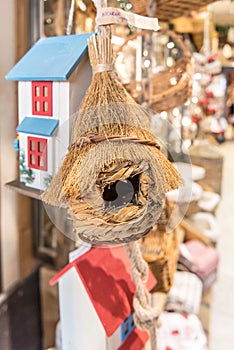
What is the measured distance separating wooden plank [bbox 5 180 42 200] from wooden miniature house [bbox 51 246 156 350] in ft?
0.40

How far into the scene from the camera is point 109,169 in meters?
0.34

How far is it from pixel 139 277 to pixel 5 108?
356 mm

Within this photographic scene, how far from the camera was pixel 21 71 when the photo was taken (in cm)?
45

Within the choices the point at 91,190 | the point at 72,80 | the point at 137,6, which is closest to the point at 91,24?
the point at 137,6

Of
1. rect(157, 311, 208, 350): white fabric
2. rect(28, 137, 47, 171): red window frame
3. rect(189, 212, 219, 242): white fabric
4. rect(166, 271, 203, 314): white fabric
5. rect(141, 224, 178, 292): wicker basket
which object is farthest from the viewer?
rect(189, 212, 219, 242): white fabric

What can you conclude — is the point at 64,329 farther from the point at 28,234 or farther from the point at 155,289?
the point at 28,234

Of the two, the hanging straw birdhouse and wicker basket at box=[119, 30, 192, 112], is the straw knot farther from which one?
wicker basket at box=[119, 30, 192, 112]

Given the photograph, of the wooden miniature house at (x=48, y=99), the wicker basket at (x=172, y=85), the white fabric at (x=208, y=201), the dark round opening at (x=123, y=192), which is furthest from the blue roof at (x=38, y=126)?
the white fabric at (x=208, y=201)

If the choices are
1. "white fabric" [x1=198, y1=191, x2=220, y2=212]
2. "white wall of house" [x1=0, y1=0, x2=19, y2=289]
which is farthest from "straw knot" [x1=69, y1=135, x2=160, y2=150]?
"white fabric" [x1=198, y1=191, x2=220, y2=212]

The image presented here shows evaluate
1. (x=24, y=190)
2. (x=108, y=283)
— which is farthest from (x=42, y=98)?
(x=108, y=283)

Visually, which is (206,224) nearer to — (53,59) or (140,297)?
(140,297)

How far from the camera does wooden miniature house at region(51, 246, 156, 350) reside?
50cm

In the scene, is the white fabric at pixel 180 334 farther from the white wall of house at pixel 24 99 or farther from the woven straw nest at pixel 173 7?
the woven straw nest at pixel 173 7

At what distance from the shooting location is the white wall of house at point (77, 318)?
0.50 meters
